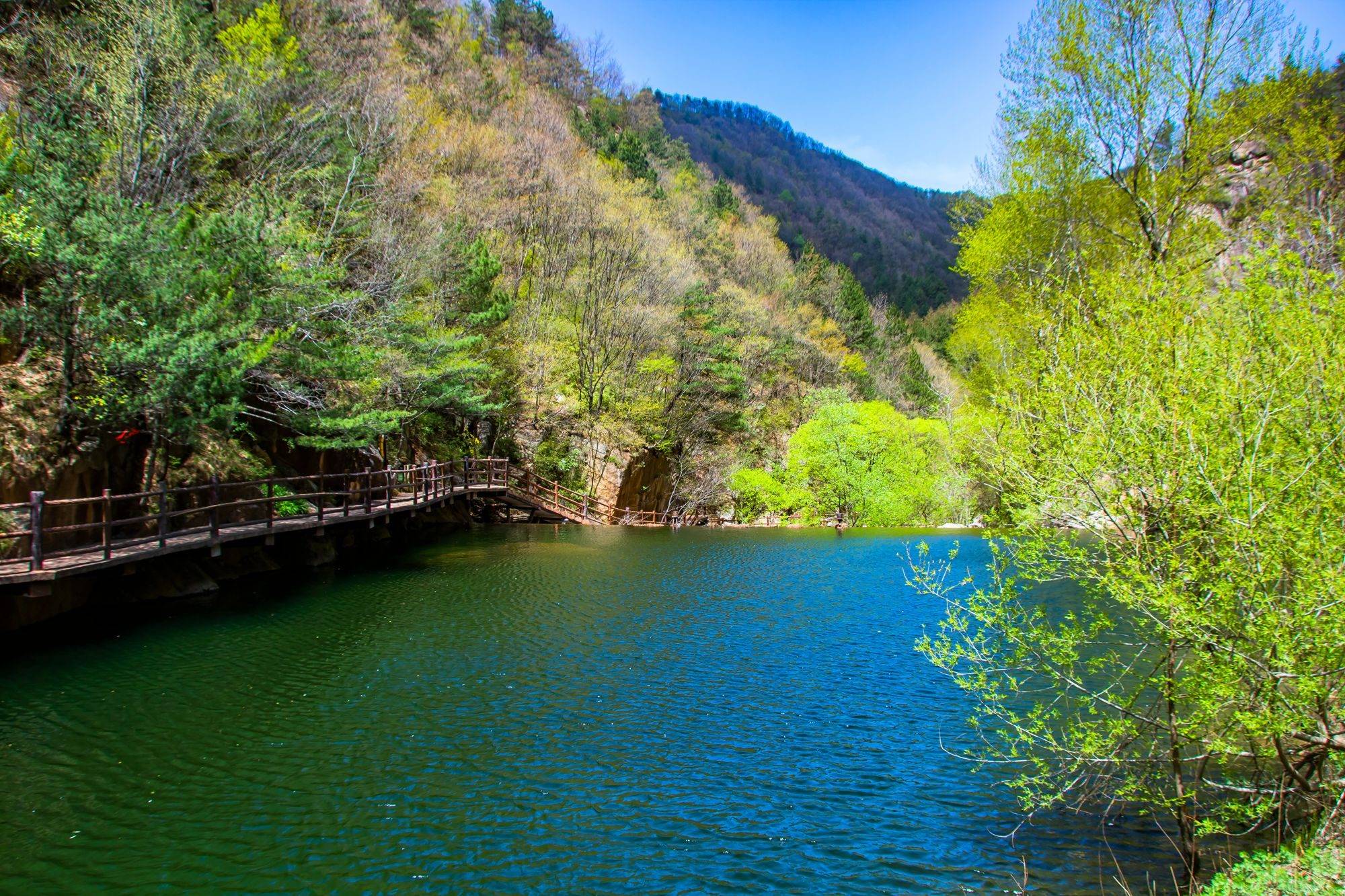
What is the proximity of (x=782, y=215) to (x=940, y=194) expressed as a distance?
57.2 metres

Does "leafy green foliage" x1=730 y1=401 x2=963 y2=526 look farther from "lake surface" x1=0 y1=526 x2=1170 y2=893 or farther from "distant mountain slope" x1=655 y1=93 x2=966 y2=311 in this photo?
"distant mountain slope" x1=655 y1=93 x2=966 y2=311

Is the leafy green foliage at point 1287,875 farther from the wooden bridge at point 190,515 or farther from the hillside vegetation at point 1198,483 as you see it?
the wooden bridge at point 190,515

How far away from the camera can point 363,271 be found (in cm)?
2508

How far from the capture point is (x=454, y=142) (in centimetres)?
3631

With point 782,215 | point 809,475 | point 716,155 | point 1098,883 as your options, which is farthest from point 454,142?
point 716,155

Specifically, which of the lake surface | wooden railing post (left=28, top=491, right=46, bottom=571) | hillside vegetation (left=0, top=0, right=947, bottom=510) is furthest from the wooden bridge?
the lake surface

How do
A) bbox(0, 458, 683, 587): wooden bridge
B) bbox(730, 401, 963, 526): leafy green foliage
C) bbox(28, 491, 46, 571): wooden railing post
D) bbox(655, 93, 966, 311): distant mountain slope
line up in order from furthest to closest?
bbox(655, 93, 966, 311): distant mountain slope → bbox(730, 401, 963, 526): leafy green foliage → bbox(0, 458, 683, 587): wooden bridge → bbox(28, 491, 46, 571): wooden railing post

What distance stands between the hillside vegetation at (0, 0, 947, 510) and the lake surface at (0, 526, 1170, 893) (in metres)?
4.73

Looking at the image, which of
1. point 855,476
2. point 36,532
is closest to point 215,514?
point 36,532

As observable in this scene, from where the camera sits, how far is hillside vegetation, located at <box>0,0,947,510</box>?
12305mm

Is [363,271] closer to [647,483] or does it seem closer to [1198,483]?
[647,483]

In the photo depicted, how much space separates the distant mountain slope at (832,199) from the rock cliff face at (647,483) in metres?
41.2

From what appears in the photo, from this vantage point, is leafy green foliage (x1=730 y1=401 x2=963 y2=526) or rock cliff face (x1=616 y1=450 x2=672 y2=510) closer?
rock cliff face (x1=616 y1=450 x2=672 y2=510)

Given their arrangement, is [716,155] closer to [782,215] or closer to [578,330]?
[782,215]
